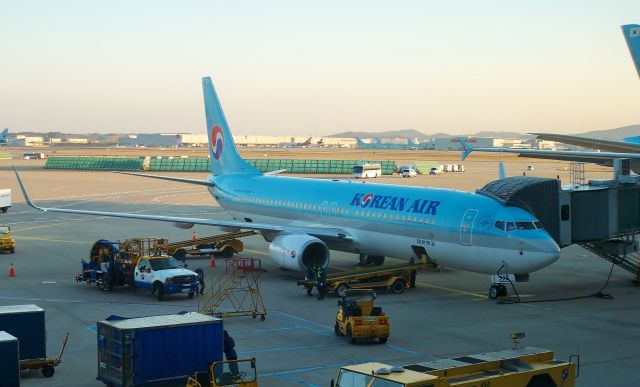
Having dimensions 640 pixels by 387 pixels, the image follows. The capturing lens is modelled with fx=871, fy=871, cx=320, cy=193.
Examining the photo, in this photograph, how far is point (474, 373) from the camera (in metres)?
16.2

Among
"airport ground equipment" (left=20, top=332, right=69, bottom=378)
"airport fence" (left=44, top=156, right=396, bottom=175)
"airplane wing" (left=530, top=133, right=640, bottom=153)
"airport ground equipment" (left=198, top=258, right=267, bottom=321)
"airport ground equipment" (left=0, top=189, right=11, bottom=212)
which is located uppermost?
"airplane wing" (left=530, top=133, right=640, bottom=153)

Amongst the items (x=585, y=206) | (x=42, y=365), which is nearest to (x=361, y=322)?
(x=42, y=365)

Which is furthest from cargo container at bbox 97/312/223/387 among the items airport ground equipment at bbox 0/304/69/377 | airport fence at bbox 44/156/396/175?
airport fence at bbox 44/156/396/175

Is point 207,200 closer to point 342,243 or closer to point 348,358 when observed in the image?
point 342,243

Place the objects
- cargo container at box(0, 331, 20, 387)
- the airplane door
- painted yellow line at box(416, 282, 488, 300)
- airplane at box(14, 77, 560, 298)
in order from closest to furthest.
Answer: cargo container at box(0, 331, 20, 387)
airplane at box(14, 77, 560, 298)
the airplane door
painted yellow line at box(416, 282, 488, 300)

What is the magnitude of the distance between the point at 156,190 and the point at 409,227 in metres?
61.0

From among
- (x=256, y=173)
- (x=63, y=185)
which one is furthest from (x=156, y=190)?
(x=256, y=173)

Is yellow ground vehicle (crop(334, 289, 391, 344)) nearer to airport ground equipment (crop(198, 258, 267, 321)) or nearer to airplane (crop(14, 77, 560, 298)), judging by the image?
airport ground equipment (crop(198, 258, 267, 321))

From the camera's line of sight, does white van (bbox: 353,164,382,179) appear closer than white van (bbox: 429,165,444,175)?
Yes

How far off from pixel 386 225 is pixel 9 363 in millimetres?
18822

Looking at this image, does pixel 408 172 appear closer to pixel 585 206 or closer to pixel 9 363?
pixel 585 206

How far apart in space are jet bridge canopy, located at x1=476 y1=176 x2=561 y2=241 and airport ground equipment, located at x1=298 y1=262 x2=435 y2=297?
3.96 m

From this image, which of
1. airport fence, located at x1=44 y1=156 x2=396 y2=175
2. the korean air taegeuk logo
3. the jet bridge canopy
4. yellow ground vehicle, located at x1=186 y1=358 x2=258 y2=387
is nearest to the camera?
yellow ground vehicle, located at x1=186 y1=358 x2=258 y2=387

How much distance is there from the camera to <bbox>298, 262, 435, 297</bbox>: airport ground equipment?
1257 inches
